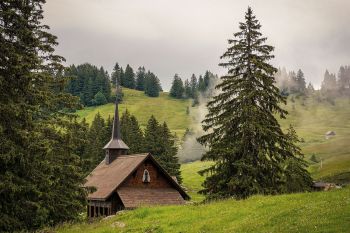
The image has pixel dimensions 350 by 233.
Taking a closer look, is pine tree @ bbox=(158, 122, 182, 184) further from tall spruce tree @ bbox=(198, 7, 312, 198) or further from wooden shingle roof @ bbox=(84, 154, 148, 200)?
tall spruce tree @ bbox=(198, 7, 312, 198)

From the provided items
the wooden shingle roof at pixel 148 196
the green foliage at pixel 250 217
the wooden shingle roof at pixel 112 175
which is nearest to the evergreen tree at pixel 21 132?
the green foliage at pixel 250 217

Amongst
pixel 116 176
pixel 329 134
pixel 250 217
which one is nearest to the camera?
pixel 250 217

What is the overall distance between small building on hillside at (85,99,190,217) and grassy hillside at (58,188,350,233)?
18059mm

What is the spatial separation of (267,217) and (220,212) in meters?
3.59

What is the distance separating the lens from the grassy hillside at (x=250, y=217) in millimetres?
15305

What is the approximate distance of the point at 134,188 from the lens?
44.7 meters

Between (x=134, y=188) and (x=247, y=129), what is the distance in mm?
19049

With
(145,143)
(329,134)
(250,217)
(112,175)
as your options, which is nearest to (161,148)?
(145,143)

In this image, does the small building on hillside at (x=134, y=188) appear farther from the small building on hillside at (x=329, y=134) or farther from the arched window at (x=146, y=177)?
the small building on hillside at (x=329, y=134)

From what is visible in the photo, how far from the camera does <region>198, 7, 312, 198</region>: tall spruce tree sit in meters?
29.5

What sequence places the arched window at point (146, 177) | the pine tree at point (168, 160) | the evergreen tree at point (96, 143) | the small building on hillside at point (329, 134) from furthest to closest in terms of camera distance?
the small building on hillside at point (329, 134) → the evergreen tree at point (96, 143) → the pine tree at point (168, 160) → the arched window at point (146, 177)

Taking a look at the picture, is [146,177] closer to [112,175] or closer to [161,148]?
[112,175]

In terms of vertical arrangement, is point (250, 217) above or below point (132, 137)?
below

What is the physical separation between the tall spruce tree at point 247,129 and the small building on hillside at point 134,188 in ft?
42.2
